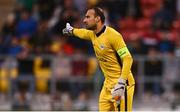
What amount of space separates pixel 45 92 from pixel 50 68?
0.59m

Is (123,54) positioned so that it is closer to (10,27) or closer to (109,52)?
(109,52)

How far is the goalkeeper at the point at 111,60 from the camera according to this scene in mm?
A: 9953

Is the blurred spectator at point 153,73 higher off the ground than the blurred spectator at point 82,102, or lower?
higher

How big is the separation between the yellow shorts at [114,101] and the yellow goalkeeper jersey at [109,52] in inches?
3.9

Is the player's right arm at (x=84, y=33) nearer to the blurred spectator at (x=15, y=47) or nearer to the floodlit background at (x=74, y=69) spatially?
the floodlit background at (x=74, y=69)

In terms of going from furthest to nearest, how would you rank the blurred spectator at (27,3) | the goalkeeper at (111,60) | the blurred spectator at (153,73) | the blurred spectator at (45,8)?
the blurred spectator at (27,3) < the blurred spectator at (45,8) < the blurred spectator at (153,73) < the goalkeeper at (111,60)

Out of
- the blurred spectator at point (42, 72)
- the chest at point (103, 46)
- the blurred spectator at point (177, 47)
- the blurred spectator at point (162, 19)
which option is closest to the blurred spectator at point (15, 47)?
the blurred spectator at point (42, 72)

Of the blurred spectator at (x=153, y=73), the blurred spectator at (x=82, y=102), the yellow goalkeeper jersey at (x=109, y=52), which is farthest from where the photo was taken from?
the blurred spectator at (x=82, y=102)

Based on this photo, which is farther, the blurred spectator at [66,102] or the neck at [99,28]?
the blurred spectator at [66,102]

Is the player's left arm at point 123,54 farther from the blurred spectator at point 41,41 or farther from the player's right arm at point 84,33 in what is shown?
the blurred spectator at point 41,41

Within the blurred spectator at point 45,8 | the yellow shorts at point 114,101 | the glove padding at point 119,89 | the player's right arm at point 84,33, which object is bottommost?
the yellow shorts at point 114,101

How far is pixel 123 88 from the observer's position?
389 inches

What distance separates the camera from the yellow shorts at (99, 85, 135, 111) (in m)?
10.3

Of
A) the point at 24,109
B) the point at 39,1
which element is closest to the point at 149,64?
the point at 24,109
